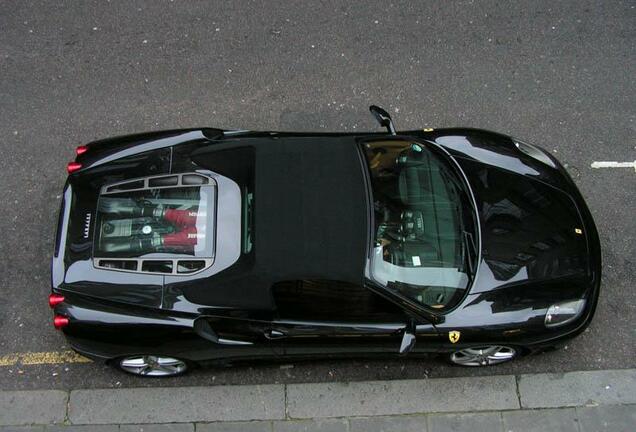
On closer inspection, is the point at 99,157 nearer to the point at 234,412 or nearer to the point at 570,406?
the point at 234,412

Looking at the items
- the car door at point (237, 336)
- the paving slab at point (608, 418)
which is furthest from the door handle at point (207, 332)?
the paving slab at point (608, 418)

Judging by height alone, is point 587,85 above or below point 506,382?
above

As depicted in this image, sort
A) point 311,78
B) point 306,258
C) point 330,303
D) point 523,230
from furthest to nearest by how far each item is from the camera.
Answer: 1. point 311,78
2. point 523,230
3. point 330,303
4. point 306,258

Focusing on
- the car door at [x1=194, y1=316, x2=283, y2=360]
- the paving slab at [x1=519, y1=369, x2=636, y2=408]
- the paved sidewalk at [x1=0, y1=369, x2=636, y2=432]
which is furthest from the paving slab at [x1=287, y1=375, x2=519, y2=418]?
the car door at [x1=194, y1=316, x2=283, y2=360]

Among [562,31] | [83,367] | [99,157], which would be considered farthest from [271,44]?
[83,367]

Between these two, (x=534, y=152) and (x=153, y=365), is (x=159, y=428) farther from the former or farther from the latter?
(x=534, y=152)

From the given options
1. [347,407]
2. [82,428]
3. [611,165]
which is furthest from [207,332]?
[611,165]

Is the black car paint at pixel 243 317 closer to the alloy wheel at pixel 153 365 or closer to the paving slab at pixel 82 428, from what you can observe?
the alloy wheel at pixel 153 365

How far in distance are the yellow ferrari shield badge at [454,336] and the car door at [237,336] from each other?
1.22 meters

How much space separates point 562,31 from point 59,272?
5.64 metres

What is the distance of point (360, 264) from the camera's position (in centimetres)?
367

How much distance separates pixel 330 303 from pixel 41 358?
2.61 meters

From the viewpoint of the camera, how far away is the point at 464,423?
4.39 meters

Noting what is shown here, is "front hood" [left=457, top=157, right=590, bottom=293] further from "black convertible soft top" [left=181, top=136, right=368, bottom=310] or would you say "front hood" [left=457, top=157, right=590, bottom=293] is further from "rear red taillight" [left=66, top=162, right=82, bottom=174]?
"rear red taillight" [left=66, top=162, right=82, bottom=174]
